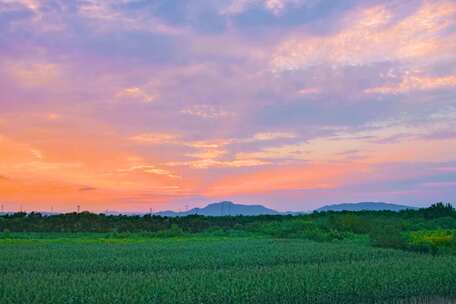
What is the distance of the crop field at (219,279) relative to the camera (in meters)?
13.8

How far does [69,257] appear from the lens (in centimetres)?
2366

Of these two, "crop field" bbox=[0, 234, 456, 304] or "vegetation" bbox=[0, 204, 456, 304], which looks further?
"vegetation" bbox=[0, 204, 456, 304]

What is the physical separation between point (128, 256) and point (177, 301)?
36.1 feet

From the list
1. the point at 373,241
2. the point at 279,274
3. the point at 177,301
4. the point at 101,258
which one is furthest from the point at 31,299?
the point at 373,241

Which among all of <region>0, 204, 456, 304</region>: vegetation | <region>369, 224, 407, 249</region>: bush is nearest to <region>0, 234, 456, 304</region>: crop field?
<region>0, 204, 456, 304</region>: vegetation

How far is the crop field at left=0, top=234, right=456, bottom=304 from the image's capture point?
13844mm

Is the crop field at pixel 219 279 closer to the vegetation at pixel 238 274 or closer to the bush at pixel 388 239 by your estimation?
the vegetation at pixel 238 274

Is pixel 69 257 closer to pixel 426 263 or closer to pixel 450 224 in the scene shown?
pixel 426 263

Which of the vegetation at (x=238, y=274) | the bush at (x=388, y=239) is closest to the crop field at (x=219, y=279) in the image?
the vegetation at (x=238, y=274)

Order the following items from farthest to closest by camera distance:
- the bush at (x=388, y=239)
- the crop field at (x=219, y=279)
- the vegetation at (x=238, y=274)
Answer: the bush at (x=388, y=239) < the vegetation at (x=238, y=274) < the crop field at (x=219, y=279)

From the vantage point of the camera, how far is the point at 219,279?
16.6 meters

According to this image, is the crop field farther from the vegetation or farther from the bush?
the bush

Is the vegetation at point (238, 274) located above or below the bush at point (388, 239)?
below

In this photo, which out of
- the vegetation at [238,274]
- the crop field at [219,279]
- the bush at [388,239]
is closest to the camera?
the crop field at [219,279]
